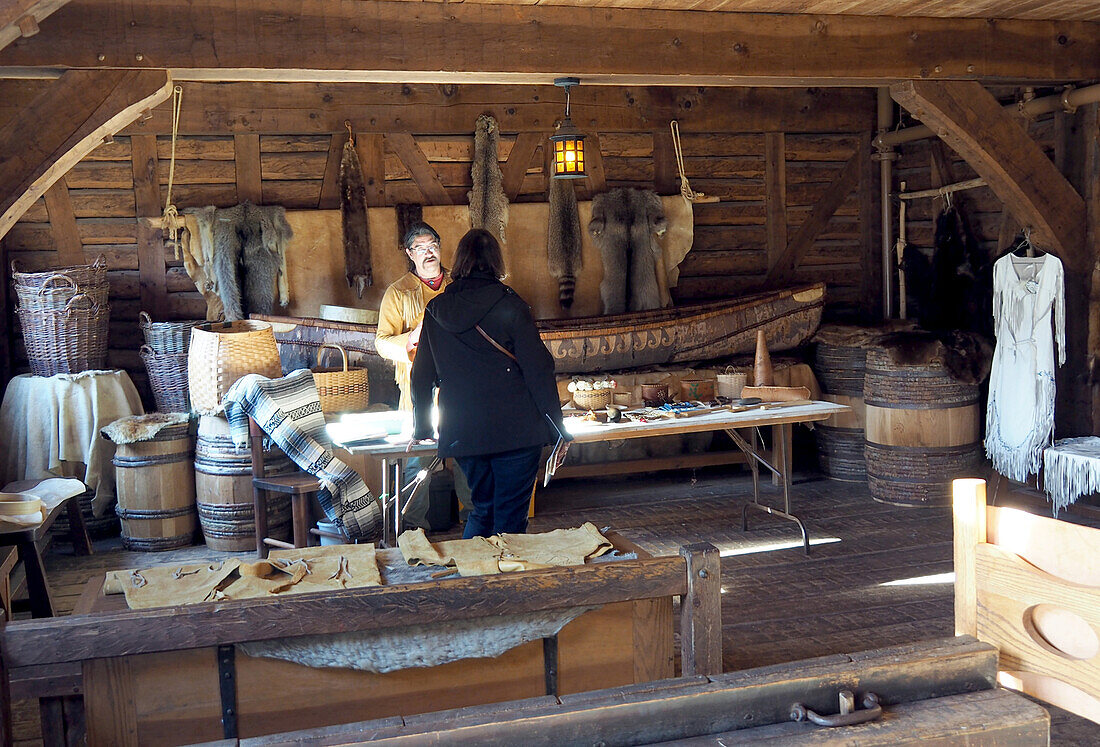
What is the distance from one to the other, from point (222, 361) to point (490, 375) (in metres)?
1.98

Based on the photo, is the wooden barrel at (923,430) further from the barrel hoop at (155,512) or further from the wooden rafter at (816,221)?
the barrel hoop at (155,512)

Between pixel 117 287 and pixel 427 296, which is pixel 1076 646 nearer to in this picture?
pixel 427 296

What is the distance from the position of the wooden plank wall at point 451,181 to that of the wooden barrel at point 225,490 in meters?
1.64

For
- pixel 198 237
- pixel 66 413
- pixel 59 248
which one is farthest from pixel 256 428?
pixel 59 248

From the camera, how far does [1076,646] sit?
1682mm

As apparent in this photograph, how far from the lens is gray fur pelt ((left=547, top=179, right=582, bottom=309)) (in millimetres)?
7262

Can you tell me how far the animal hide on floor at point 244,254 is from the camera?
259 inches

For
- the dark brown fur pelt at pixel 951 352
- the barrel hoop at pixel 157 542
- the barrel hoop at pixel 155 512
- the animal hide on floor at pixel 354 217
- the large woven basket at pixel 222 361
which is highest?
the animal hide on floor at pixel 354 217

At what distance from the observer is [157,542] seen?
5695 mm

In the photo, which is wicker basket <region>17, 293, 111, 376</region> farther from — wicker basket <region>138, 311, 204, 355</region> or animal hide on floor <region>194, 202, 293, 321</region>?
animal hide on floor <region>194, 202, 293, 321</region>

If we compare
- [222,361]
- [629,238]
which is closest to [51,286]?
[222,361]

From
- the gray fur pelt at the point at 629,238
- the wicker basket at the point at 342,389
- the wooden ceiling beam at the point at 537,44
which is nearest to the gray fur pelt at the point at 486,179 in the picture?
the gray fur pelt at the point at 629,238

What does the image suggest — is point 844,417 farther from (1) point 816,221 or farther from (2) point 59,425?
(2) point 59,425

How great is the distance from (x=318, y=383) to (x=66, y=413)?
1.59 meters
